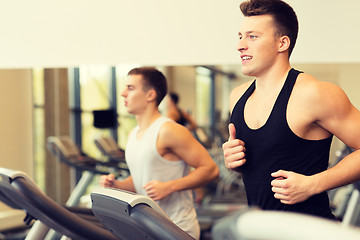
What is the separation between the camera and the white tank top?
2416 mm

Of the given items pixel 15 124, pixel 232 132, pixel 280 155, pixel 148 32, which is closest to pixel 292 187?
pixel 280 155

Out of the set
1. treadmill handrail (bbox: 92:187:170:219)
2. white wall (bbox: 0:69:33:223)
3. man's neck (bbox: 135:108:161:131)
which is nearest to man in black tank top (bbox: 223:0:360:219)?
treadmill handrail (bbox: 92:187:170:219)

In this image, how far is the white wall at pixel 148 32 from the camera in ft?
8.46

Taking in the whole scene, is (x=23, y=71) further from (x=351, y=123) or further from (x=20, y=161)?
(x=351, y=123)

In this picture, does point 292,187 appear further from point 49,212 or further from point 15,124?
point 15,124

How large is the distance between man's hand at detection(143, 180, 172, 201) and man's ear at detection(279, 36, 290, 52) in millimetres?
897

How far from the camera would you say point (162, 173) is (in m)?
2.46

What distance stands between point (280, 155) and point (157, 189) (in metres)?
0.82

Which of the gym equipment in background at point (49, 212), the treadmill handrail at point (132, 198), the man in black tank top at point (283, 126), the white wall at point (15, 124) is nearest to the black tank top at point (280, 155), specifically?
the man in black tank top at point (283, 126)

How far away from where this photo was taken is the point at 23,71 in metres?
5.52

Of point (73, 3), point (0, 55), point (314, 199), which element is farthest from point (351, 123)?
point (0, 55)

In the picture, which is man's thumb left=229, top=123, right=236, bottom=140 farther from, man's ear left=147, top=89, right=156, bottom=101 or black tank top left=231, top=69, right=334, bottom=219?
man's ear left=147, top=89, right=156, bottom=101

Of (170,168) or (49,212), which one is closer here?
(49,212)

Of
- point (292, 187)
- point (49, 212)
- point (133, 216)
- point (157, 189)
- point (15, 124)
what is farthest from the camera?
point (15, 124)
